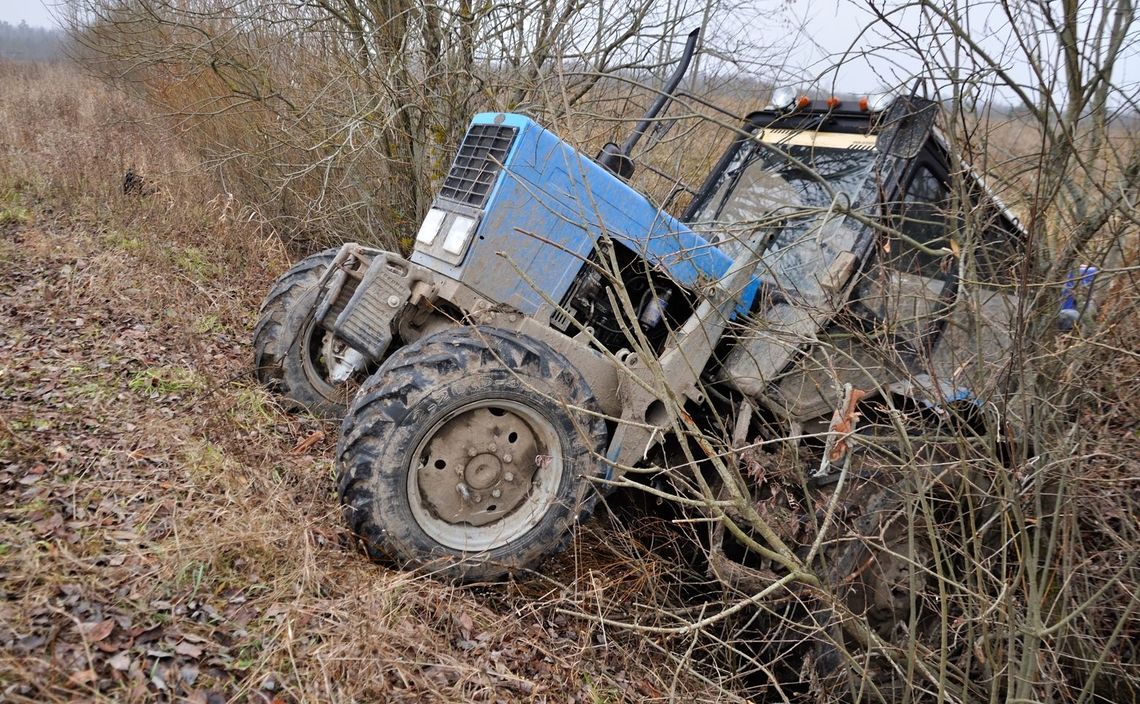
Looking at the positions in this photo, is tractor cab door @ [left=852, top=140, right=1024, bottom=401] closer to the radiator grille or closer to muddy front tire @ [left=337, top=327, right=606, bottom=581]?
muddy front tire @ [left=337, top=327, right=606, bottom=581]

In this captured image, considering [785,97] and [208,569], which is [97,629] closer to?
[208,569]

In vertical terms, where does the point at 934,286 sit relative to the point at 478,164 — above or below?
above

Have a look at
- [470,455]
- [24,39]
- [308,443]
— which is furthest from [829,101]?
[24,39]

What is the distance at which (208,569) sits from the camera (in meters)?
2.70

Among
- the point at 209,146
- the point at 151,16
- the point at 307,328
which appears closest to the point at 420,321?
the point at 307,328

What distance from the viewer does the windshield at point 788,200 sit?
11.7ft

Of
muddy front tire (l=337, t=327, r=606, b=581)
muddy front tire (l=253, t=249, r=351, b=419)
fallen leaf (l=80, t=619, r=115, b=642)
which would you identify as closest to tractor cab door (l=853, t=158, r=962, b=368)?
muddy front tire (l=337, t=327, r=606, b=581)

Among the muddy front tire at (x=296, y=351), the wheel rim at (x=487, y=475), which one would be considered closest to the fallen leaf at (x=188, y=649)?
the wheel rim at (x=487, y=475)

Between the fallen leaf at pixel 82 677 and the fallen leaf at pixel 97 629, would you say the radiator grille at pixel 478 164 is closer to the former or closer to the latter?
the fallen leaf at pixel 97 629

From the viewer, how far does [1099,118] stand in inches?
104

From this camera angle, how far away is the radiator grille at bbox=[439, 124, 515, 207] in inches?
139

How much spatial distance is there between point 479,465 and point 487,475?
54mm

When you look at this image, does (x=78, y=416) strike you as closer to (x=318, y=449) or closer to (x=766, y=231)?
(x=318, y=449)

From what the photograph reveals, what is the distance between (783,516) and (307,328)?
8.38ft
